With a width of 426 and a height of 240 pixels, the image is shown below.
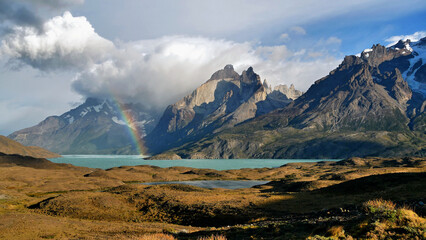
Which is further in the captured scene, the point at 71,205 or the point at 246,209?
the point at 71,205

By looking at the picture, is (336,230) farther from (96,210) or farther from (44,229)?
(96,210)

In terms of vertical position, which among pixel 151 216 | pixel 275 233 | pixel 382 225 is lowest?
pixel 151 216

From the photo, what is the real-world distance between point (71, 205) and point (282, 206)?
4312 centimetres

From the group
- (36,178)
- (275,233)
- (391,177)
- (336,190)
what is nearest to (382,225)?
(275,233)

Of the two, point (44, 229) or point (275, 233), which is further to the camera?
point (44, 229)

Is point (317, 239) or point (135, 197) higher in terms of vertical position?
point (317, 239)

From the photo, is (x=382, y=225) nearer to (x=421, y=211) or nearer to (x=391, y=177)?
(x=421, y=211)

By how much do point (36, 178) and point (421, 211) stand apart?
144 metres

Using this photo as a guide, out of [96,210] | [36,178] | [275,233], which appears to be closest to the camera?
[275,233]

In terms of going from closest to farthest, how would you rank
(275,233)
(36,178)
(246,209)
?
(275,233) → (246,209) → (36,178)

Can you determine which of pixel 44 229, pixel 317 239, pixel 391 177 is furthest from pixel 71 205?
pixel 391 177

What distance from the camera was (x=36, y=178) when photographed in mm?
134375

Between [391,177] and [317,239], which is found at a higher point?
[317,239]

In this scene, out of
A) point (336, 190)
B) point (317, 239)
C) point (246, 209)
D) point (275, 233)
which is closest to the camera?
point (317, 239)
